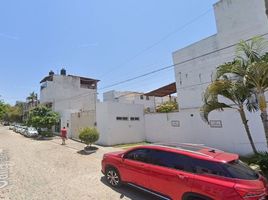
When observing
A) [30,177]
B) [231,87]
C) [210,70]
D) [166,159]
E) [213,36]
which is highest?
[213,36]

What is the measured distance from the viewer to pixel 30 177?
8.27 meters

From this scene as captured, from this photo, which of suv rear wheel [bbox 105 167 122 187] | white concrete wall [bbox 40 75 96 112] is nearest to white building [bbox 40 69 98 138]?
white concrete wall [bbox 40 75 96 112]

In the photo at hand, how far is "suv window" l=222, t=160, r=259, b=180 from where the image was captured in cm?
433

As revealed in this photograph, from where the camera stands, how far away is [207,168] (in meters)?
4.61

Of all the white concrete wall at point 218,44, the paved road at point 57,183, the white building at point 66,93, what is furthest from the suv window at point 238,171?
the white building at point 66,93

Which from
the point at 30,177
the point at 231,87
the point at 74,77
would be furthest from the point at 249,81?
the point at 74,77

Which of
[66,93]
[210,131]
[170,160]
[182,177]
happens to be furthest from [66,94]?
[182,177]

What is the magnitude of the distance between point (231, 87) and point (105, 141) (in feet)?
40.2

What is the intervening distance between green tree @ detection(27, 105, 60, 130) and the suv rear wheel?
2054 cm

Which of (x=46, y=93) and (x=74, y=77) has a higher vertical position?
(x=74, y=77)

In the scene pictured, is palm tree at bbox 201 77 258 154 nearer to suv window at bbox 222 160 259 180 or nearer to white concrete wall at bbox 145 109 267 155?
white concrete wall at bbox 145 109 267 155

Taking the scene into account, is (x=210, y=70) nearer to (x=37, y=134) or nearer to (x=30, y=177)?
(x=30, y=177)

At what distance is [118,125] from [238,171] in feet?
48.8

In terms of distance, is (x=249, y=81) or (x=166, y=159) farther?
(x=249, y=81)
